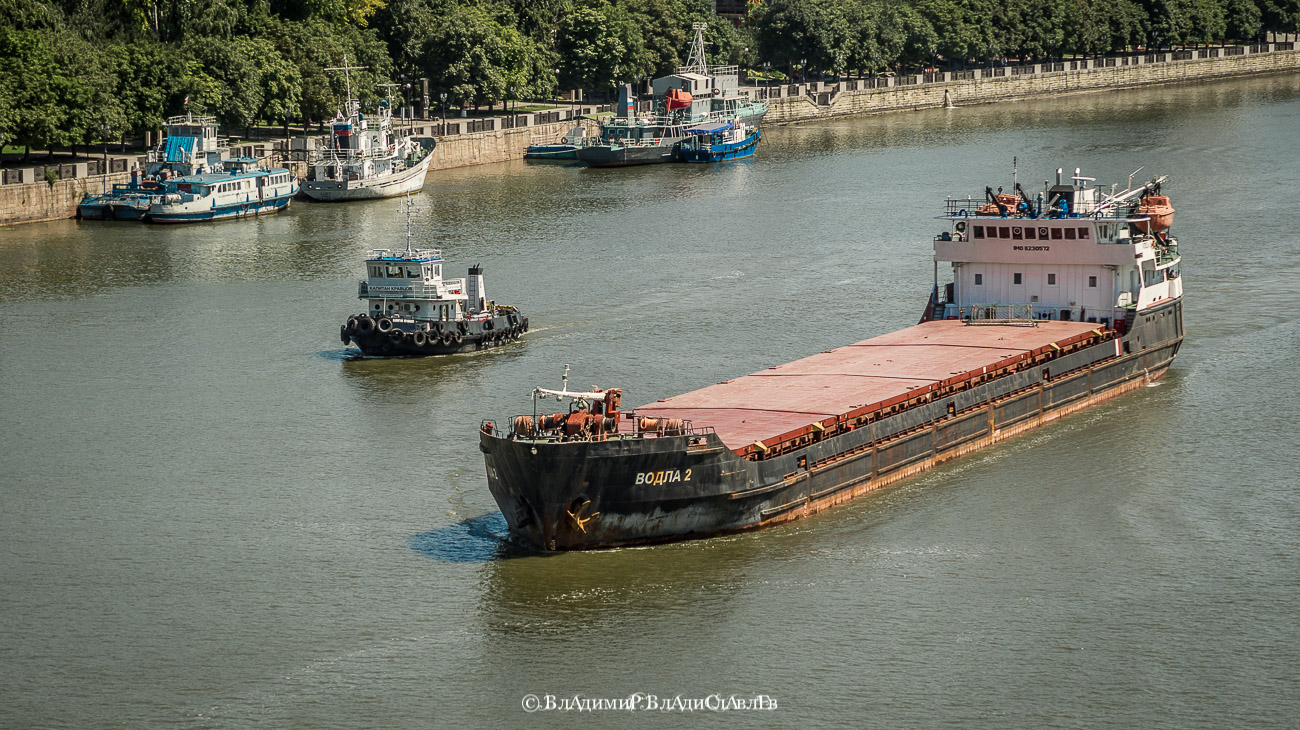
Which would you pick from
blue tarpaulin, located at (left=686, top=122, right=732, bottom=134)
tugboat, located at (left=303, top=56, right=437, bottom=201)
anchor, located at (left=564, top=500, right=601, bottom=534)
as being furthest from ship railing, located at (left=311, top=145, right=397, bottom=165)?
anchor, located at (left=564, top=500, right=601, bottom=534)

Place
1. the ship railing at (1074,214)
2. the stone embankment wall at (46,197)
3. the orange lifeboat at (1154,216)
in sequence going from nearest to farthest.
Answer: the ship railing at (1074,214), the orange lifeboat at (1154,216), the stone embankment wall at (46,197)

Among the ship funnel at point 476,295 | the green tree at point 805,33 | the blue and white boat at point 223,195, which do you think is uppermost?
the green tree at point 805,33

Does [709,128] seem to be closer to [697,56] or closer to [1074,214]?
[697,56]

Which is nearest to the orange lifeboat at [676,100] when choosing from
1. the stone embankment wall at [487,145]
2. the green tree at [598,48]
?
the stone embankment wall at [487,145]

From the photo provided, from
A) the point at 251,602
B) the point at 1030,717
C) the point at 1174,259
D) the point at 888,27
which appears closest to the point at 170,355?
the point at 251,602

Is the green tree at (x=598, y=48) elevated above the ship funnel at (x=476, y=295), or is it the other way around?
the green tree at (x=598, y=48)

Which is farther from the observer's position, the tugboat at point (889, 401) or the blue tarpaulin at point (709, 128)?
the blue tarpaulin at point (709, 128)

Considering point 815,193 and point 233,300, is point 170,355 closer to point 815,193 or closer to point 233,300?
point 233,300

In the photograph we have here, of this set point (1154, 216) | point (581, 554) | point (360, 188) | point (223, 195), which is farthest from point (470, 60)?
point (581, 554)

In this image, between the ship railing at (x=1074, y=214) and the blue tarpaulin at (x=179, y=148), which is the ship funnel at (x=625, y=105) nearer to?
the blue tarpaulin at (x=179, y=148)
